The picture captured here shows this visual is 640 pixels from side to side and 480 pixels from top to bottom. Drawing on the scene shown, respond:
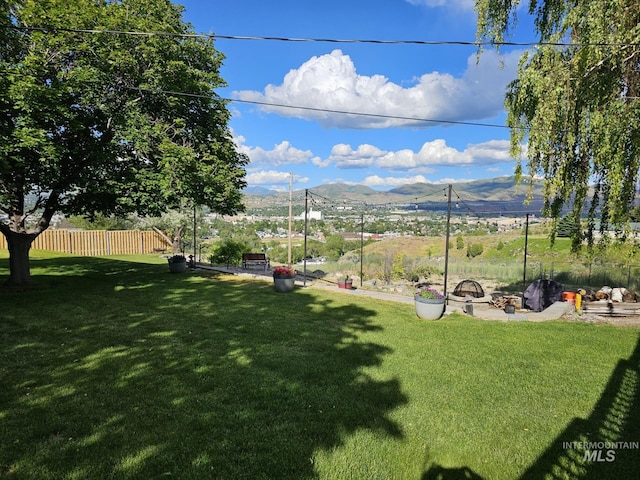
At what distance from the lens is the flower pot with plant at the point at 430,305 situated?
8.59 metres

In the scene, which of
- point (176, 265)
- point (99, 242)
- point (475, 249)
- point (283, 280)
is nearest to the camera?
point (283, 280)

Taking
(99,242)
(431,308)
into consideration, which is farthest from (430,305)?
(99,242)

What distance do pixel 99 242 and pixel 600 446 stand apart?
92.8ft

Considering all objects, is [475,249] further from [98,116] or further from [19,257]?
[19,257]

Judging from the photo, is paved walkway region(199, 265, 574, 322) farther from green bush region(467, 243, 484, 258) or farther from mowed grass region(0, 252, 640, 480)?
green bush region(467, 243, 484, 258)

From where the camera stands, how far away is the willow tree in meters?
5.27

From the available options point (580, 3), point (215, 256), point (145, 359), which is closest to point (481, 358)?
point (145, 359)

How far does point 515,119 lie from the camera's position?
6.80m

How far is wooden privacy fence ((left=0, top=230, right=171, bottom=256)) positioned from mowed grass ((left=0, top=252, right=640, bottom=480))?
60.7ft

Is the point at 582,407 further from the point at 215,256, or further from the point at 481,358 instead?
the point at 215,256

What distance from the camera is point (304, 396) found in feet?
14.3

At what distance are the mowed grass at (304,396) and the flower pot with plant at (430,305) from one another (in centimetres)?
56

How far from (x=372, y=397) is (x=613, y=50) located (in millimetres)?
6052

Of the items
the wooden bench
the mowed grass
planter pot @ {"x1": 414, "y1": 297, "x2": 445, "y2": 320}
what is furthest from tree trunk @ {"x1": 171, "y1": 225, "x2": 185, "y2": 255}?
planter pot @ {"x1": 414, "y1": 297, "x2": 445, "y2": 320}
